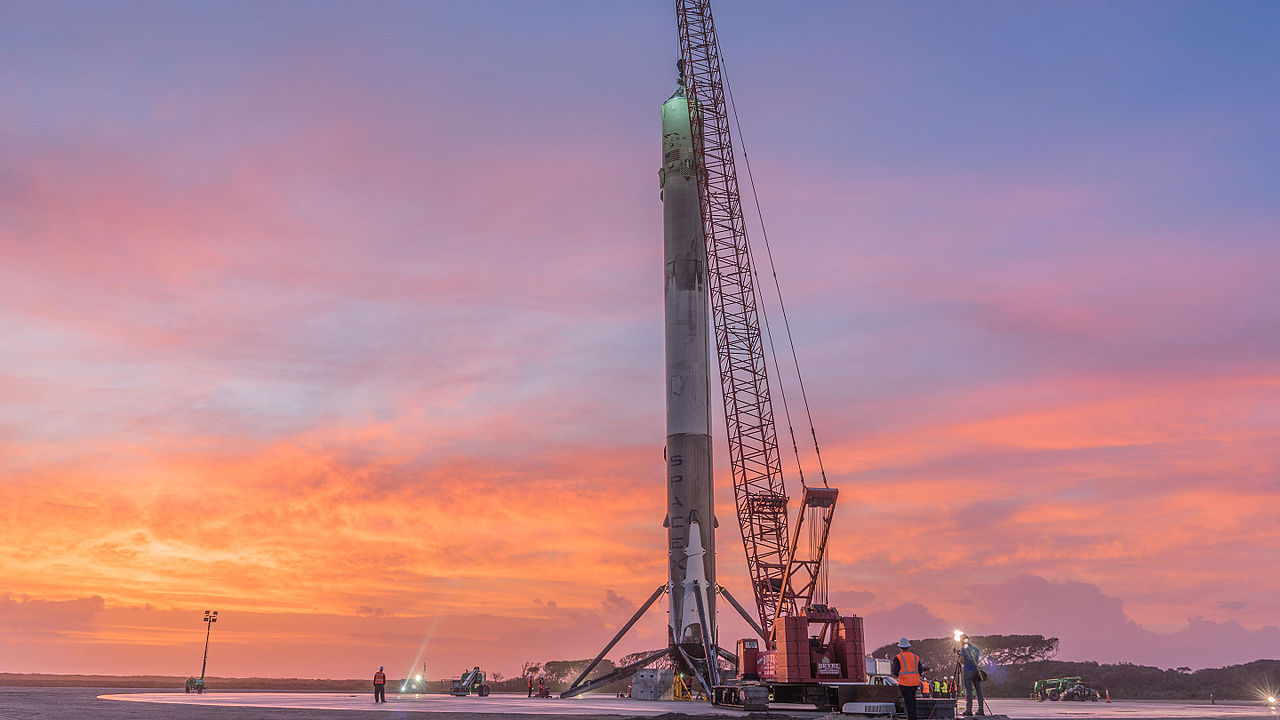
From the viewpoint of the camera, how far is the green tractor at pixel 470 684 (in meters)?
61.4

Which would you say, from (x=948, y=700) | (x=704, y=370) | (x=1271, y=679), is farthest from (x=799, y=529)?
(x=1271, y=679)

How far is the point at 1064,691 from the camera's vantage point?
71.4 meters

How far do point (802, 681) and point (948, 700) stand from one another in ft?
26.4

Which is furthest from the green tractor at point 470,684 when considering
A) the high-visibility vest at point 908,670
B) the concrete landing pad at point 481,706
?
the high-visibility vest at point 908,670

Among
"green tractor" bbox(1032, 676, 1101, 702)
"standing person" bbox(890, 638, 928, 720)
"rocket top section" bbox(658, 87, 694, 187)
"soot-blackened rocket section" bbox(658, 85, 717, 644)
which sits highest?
"rocket top section" bbox(658, 87, 694, 187)

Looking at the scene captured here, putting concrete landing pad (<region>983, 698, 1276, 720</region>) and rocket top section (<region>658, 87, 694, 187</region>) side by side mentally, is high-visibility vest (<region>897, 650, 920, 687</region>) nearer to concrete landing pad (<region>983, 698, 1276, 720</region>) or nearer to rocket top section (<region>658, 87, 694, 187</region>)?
concrete landing pad (<region>983, 698, 1276, 720</region>)

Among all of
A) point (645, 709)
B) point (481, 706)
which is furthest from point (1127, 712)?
point (481, 706)

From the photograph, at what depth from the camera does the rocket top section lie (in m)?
65.6

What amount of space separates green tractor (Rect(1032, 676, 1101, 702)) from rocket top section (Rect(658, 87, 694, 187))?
4343 centimetres

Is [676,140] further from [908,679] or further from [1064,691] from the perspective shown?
[1064,691]

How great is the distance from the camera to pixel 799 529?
4916cm

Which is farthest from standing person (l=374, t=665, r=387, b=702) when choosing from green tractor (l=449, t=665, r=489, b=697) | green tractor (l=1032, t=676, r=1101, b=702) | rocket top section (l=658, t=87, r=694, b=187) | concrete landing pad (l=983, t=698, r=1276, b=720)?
green tractor (l=1032, t=676, r=1101, b=702)

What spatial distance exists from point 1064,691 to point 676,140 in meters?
49.4

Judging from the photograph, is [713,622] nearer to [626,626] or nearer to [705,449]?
[626,626]
